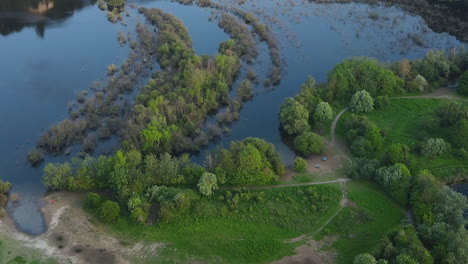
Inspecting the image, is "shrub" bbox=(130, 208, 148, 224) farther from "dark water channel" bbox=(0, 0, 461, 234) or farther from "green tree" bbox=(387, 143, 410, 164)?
"green tree" bbox=(387, 143, 410, 164)

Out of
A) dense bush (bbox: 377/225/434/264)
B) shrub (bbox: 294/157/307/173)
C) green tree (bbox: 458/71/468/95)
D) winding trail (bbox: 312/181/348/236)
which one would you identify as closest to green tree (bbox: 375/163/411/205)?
winding trail (bbox: 312/181/348/236)

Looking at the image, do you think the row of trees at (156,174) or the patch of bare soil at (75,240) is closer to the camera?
the patch of bare soil at (75,240)

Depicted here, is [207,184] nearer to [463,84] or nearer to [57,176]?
[57,176]

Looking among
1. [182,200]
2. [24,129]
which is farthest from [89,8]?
[182,200]

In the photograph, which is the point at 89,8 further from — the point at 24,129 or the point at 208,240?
the point at 208,240

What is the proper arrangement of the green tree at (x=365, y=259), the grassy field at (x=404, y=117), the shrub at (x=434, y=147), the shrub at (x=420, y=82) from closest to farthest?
the green tree at (x=365, y=259) → the shrub at (x=434, y=147) → the grassy field at (x=404, y=117) → the shrub at (x=420, y=82)

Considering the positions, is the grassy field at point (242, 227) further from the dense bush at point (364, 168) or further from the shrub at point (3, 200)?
the shrub at point (3, 200)

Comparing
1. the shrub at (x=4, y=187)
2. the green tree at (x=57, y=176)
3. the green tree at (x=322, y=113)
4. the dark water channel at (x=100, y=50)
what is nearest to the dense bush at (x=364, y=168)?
the dark water channel at (x=100, y=50)
